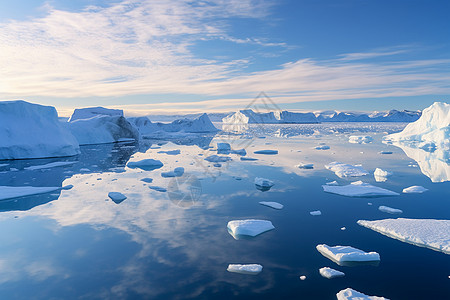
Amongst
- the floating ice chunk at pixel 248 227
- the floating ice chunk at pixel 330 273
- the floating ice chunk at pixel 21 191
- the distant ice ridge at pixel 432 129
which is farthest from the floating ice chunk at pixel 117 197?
the distant ice ridge at pixel 432 129

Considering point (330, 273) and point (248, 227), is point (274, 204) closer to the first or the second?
point (248, 227)

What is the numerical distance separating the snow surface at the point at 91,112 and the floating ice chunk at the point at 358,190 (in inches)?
1178

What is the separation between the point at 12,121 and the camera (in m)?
13.9

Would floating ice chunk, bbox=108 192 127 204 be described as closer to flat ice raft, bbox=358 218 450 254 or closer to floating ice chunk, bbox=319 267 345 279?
floating ice chunk, bbox=319 267 345 279

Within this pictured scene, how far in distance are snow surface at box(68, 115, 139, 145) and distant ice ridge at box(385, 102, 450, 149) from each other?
22255mm

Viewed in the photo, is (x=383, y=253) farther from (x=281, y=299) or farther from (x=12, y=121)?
(x=12, y=121)

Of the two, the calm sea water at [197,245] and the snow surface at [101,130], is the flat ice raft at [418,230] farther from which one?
the snow surface at [101,130]

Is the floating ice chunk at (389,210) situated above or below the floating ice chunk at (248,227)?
above

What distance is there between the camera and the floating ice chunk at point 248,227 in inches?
174

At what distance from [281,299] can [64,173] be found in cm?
928

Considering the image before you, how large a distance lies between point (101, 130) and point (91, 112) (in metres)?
11.9

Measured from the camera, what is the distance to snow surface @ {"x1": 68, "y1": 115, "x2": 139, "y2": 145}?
21.2 metres

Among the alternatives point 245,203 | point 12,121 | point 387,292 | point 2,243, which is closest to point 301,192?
point 245,203

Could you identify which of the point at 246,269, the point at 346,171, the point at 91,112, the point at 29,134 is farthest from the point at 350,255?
the point at 91,112
